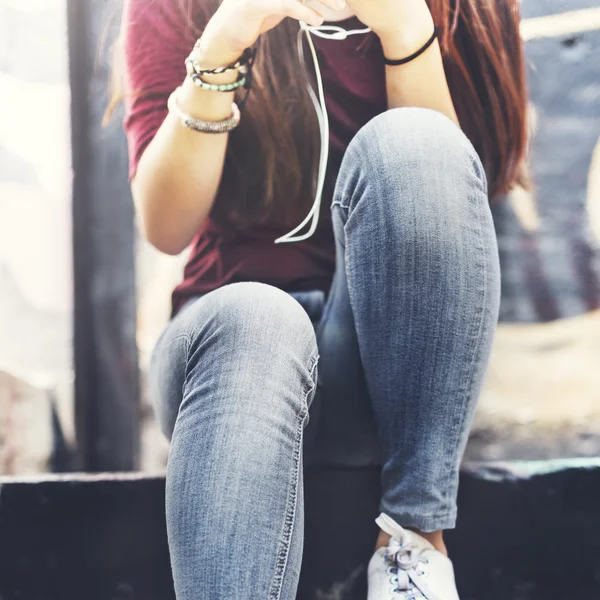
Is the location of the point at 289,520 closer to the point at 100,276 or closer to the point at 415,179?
the point at 415,179

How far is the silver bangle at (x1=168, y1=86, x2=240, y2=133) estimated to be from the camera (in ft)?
2.39

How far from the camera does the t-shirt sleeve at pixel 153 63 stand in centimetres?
82

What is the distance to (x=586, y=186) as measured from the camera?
103 centimetres

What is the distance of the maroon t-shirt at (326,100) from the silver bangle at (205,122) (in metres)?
0.09

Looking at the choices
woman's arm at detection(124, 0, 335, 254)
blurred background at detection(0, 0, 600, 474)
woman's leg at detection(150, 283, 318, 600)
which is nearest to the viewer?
woman's leg at detection(150, 283, 318, 600)

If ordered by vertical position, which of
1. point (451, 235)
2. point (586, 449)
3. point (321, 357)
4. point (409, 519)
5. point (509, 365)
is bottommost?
point (586, 449)

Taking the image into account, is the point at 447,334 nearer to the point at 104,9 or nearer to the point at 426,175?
the point at 426,175

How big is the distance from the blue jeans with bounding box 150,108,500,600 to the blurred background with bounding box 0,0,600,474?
0.45 metres

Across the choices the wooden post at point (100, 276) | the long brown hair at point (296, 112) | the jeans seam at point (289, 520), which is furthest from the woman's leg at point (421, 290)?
the wooden post at point (100, 276)

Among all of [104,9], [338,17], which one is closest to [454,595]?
[338,17]

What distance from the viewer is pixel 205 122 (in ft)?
2.40

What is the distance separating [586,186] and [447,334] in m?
0.58

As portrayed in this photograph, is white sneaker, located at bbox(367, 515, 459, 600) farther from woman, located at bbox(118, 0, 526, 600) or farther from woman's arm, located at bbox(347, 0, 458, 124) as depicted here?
woman's arm, located at bbox(347, 0, 458, 124)

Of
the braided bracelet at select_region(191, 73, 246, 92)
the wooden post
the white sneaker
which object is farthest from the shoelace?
the wooden post
